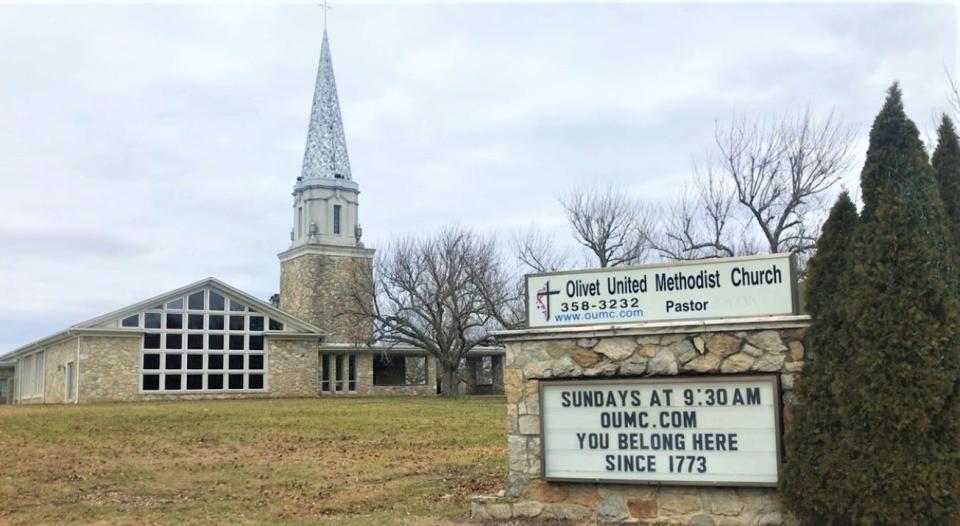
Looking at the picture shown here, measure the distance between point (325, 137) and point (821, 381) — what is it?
52817 millimetres

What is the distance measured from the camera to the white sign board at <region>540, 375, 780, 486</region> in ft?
25.4

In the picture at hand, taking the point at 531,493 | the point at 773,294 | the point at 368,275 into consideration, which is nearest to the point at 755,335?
the point at 773,294

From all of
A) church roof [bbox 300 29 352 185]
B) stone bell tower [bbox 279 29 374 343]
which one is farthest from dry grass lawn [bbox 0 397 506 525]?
Answer: church roof [bbox 300 29 352 185]

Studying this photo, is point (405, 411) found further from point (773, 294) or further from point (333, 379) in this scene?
point (333, 379)

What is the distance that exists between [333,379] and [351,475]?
37554mm

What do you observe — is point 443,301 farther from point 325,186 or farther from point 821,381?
point 821,381

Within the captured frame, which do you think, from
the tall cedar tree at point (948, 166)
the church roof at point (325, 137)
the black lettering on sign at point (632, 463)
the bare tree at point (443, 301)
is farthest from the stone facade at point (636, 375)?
the church roof at point (325, 137)

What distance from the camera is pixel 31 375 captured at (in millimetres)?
47906

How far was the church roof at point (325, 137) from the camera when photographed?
57000 mm

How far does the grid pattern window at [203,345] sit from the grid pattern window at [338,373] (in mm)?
7120

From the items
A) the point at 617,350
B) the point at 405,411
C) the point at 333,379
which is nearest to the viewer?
the point at 617,350

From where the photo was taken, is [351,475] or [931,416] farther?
[351,475]

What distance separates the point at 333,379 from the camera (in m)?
49.2

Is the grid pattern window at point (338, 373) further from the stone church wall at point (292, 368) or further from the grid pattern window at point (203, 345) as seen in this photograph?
the grid pattern window at point (203, 345)
